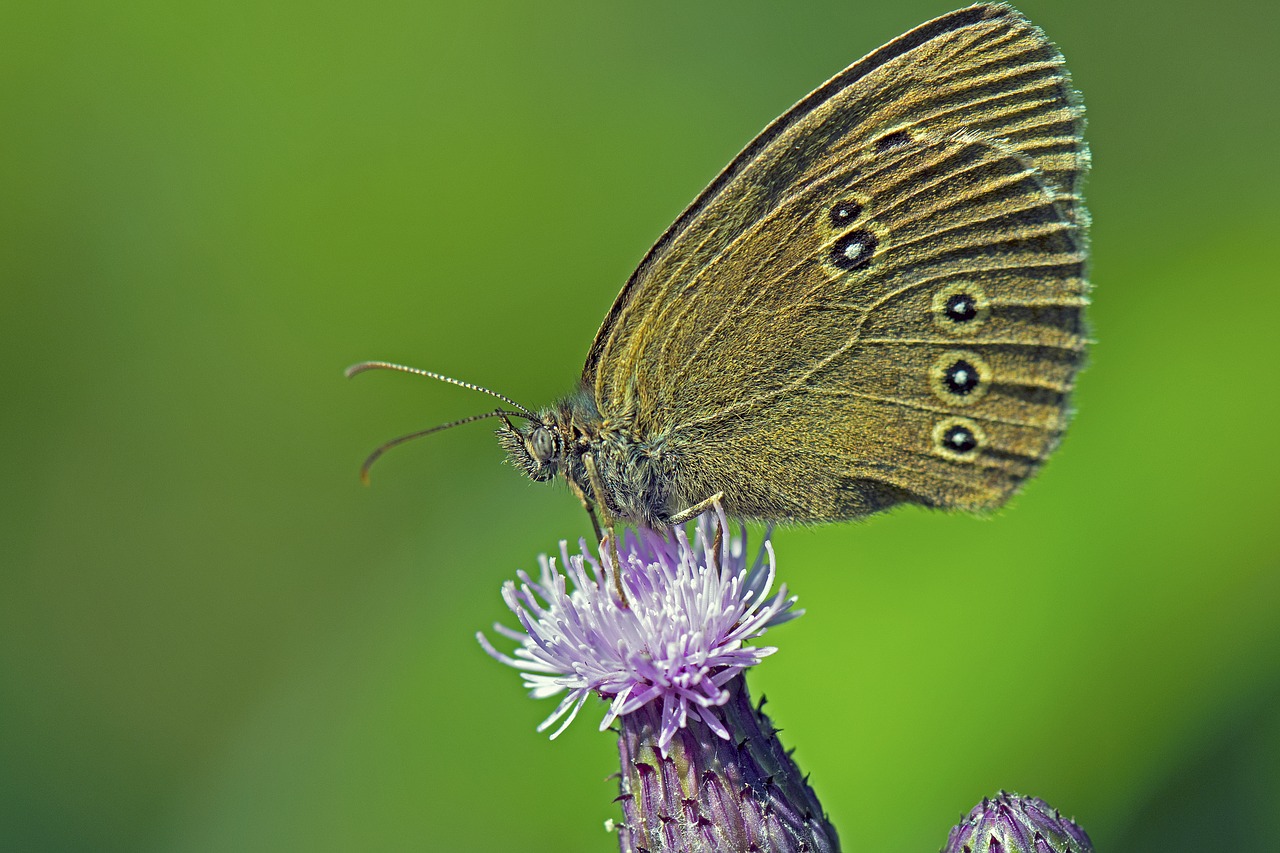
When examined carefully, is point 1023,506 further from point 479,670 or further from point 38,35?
point 38,35

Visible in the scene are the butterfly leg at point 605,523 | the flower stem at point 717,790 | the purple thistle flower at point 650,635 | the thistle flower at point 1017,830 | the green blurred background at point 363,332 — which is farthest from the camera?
the green blurred background at point 363,332

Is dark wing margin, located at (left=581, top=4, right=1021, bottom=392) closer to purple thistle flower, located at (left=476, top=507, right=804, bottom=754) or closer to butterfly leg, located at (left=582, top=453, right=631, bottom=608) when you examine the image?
butterfly leg, located at (left=582, top=453, right=631, bottom=608)

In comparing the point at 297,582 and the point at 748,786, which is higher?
the point at 297,582

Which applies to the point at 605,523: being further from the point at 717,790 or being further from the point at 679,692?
the point at 717,790

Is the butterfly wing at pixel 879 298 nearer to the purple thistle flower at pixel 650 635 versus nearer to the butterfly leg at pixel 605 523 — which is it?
the butterfly leg at pixel 605 523

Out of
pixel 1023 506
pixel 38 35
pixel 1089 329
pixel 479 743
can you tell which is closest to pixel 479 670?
pixel 479 743

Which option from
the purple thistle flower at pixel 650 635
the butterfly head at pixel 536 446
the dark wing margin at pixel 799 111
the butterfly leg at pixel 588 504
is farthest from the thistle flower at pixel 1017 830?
the dark wing margin at pixel 799 111

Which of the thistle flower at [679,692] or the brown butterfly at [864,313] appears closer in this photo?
the thistle flower at [679,692]
